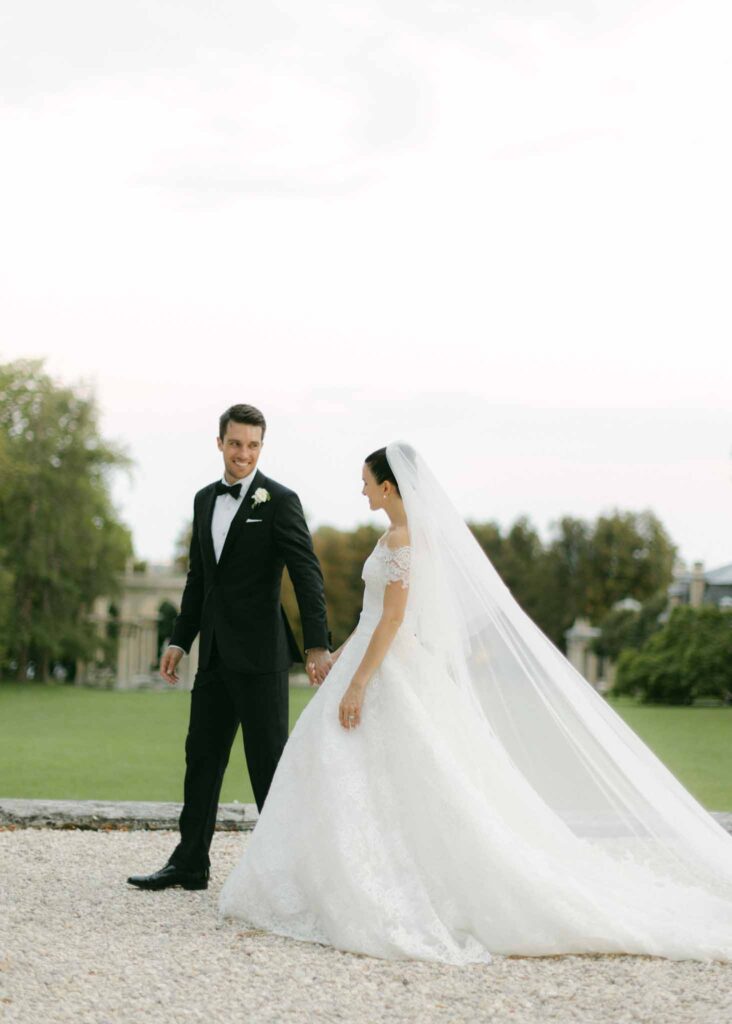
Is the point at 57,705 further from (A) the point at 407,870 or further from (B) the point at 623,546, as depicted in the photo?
(B) the point at 623,546

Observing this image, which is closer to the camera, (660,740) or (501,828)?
(501,828)

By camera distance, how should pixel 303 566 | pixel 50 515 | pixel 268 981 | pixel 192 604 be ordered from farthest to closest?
1. pixel 50 515
2. pixel 192 604
3. pixel 303 566
4. pixel 268 981

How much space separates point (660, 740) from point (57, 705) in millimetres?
13218

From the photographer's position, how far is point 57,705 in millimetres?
25734

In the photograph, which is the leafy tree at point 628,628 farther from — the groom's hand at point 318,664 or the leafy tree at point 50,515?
the groom's hand at point 318,664

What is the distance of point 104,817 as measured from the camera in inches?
298

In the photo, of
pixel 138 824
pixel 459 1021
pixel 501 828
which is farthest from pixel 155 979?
pixel 138 824

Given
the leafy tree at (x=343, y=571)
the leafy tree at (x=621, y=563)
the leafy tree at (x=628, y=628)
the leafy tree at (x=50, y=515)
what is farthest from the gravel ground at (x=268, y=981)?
the leafy tree at (x=621, y=563)

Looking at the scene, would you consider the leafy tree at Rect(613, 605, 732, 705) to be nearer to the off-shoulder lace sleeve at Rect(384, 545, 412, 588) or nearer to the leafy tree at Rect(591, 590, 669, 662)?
the leafy tree at Rect(591, 590, 669, 662)

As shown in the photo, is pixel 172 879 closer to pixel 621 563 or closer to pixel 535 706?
pixel 535 706

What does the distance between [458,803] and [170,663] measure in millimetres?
1630

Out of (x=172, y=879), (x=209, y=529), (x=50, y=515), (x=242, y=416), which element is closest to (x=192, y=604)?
(x=209, y=529)

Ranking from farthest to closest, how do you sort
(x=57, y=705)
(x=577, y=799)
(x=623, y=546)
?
1. (x=623, y=546)
2. (x=57, y=705)
3. (x=577, y=799)

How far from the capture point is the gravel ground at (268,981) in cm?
400
